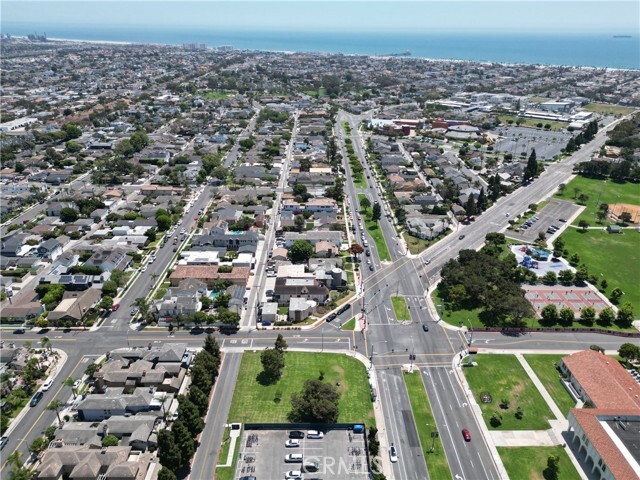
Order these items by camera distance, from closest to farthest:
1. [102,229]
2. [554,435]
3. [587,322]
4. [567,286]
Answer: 1. [554,435]
2. [587,322]
3. [567,286]
4. [102,229]

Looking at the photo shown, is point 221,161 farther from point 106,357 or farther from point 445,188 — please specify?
point 106,357

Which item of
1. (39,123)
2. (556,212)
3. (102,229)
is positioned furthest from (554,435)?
(39,123)

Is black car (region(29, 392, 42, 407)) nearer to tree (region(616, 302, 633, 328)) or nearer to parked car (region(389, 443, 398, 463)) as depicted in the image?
parked car (region(389, 443, 398, 463))

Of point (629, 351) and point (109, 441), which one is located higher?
point (629, 351)

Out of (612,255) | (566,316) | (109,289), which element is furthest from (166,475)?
(612,255)

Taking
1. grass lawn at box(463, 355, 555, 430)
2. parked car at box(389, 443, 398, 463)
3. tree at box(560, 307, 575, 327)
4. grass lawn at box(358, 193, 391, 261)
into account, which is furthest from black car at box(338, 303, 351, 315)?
tree at box(560, 307, 575, 327)

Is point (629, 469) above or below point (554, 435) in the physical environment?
above

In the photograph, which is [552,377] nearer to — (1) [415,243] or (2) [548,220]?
(1) [415,243]
